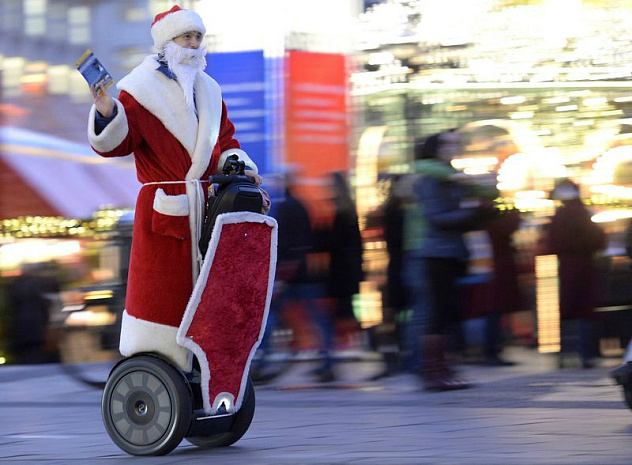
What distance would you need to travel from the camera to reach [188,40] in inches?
245

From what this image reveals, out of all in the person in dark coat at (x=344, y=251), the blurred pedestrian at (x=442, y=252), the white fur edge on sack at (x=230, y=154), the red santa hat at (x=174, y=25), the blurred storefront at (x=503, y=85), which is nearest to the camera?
the red santa hat at (x=174, y=25)

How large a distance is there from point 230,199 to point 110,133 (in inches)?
21.8

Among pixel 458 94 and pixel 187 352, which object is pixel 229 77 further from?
pixel 187 352

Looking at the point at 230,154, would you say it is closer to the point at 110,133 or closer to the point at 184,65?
the point at 184,65

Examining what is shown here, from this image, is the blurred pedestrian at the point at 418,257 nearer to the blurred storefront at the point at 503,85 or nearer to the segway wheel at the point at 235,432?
the segway wheel at the point at 235,432

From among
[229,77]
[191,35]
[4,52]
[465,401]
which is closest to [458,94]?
[229,77]

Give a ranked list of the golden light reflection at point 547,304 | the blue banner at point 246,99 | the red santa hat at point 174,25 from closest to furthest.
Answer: the red santa hat at point 174,25 < the golden light reflection at point 547,304 < the blue banner at point 246,99


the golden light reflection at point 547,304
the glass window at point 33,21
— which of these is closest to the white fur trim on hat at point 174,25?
the golden light reflection at point 547,304

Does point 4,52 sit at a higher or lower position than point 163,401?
higher

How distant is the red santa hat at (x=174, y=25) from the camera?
6.16 m

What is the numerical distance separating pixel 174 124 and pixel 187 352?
0.95 m

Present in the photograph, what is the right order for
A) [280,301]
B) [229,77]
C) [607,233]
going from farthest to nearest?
[229,77] → [607,233] → [280,301]

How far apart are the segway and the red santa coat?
67 mm

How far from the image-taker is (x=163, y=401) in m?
6.04
